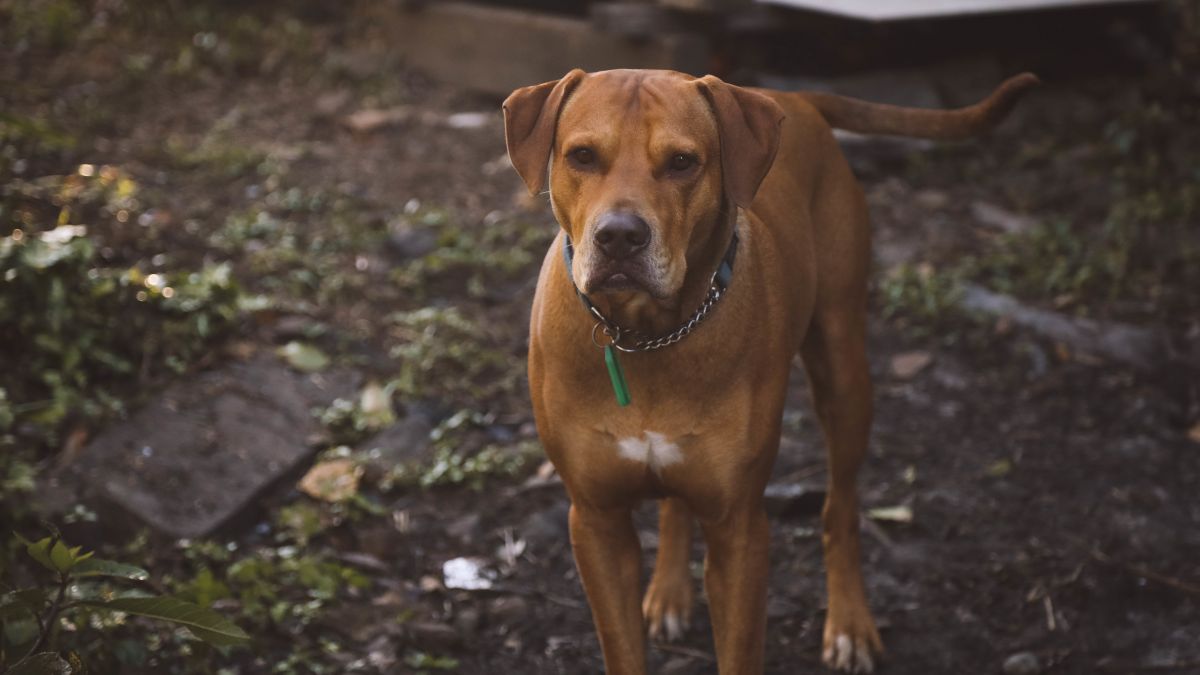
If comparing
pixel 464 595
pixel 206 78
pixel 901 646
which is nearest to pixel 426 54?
pixel 206 78

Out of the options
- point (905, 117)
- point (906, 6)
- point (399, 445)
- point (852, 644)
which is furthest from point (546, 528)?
point (906, 6)

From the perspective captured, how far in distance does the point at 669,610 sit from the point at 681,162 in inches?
65.0

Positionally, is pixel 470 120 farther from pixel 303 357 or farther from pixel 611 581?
pixel 611 581

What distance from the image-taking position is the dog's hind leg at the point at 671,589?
3.85m

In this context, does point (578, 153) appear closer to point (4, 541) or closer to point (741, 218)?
point (741, 218)

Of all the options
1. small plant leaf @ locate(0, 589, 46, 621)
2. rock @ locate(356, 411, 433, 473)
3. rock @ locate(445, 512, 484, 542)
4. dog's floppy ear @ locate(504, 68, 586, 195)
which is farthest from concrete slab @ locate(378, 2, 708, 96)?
small plant leaf @ locate(0, 589, 46, 621)

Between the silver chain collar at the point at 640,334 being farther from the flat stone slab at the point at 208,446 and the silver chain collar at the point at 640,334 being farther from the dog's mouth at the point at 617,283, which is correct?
the flat stone slab at the point at 208,446

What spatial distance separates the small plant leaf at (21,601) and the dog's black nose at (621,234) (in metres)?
1.43

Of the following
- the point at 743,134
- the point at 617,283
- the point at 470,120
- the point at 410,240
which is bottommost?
the point at 470,120

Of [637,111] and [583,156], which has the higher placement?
[637,111]

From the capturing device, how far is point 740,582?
3.02 m

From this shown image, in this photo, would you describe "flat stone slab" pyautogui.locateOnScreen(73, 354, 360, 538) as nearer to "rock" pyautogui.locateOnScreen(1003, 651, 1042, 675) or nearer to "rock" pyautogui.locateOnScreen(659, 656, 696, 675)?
"rock" pyautogui.locateOnScreen(659, 656, 696, 675)

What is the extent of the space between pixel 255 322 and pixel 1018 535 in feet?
10.4

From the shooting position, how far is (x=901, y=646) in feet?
12.4
